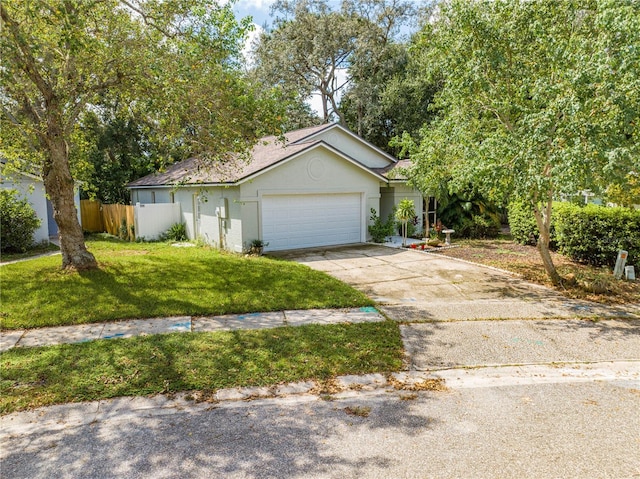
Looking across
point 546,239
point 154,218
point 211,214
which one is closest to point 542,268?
point 546,239

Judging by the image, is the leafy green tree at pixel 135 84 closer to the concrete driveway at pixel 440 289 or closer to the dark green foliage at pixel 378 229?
the concrete driveway at pixel 440 289

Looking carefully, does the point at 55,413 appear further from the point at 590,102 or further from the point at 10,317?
the point at 590,102

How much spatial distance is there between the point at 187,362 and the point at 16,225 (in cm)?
1211

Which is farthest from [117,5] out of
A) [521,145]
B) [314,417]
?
[314,417]

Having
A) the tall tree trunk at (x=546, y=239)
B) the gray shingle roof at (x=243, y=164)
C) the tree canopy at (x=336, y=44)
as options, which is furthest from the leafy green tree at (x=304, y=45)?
the tall tree trunk at (x=546, y=239)

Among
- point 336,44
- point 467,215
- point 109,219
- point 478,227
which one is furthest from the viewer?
point 336,44

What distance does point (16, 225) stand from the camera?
13930 mm

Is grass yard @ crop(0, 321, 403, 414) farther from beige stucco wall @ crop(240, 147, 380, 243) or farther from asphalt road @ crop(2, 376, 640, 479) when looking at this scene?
beige stucco wall @ crop(240, 147, 380, 243)

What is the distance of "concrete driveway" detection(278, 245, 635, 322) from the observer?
7688 mm

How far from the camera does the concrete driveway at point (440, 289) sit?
769 centimetres

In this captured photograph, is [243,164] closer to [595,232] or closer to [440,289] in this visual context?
[440,289]

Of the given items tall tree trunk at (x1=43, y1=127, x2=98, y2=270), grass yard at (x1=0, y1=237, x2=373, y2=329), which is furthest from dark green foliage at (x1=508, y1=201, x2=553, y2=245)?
tall tree trunk at (x1=43, y1=127, x2=98, y2=270)

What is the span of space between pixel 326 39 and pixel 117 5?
2156cm

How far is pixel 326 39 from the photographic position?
28.2m
